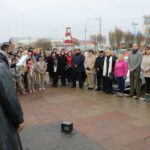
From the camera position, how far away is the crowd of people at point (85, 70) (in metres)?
10.3

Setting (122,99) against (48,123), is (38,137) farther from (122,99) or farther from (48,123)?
(122,99)

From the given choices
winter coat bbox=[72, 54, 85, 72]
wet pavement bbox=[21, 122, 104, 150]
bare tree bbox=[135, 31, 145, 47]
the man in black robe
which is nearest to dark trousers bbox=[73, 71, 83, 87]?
winter coat bbox=[72, 54, 85, 72]

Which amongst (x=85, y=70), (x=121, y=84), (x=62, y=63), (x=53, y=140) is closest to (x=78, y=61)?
(x=85, y=70)

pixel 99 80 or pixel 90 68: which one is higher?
pixel 90 68

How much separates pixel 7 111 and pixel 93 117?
16.5ft

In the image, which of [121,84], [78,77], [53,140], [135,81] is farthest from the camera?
[78,77]

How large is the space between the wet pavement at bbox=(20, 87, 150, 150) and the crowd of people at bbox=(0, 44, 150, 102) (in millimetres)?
594

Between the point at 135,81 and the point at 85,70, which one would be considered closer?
the point at 135,81

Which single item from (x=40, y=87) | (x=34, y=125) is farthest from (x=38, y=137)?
(x=40, y=87)

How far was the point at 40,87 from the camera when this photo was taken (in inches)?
499

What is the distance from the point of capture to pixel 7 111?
3043mm

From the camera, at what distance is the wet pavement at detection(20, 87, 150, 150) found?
238 inches

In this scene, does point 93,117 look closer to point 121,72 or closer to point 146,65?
point 146,65

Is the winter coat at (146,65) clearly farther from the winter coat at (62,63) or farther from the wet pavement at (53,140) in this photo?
the winter coat at (62,63)
